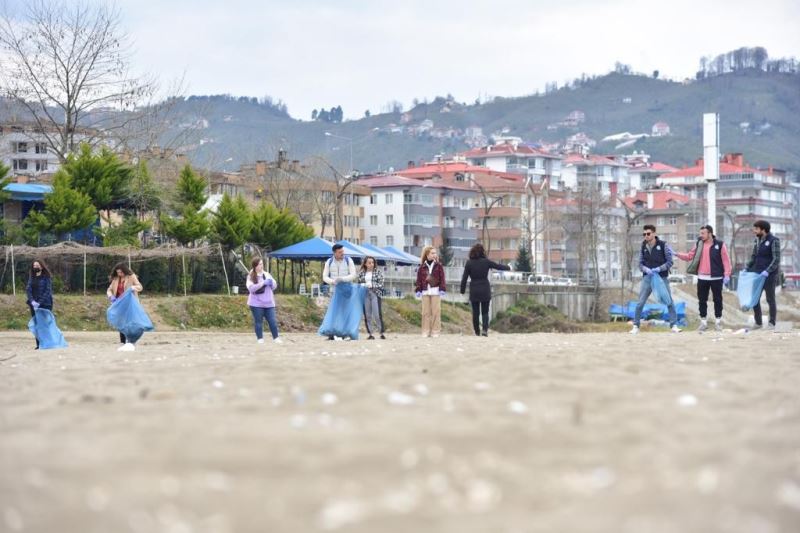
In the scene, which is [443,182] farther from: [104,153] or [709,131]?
[104,153]

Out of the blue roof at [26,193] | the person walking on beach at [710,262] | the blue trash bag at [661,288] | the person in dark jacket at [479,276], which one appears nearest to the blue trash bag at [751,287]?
the person walking on beach at [710,262]

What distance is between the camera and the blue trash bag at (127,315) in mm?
22578

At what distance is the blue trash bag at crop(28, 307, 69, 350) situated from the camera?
25.5 m

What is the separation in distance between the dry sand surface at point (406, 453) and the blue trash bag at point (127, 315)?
9885 millimetres

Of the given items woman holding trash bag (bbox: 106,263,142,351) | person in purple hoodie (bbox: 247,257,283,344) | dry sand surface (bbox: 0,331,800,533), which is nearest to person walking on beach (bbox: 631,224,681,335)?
person in purple hoodie (bbox: 247,257,283,344)

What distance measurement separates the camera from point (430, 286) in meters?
27.1

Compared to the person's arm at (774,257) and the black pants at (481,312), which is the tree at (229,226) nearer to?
the black pants at (481,312)

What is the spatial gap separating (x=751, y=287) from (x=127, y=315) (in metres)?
10.4

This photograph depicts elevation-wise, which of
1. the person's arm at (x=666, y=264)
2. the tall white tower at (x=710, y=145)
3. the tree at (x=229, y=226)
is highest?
the tall white tower at (x=710, y=145)

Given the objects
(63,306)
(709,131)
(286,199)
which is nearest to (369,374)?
(63,306)

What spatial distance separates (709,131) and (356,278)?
47591 millimetres

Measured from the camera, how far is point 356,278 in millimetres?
26609

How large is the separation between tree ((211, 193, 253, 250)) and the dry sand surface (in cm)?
4031

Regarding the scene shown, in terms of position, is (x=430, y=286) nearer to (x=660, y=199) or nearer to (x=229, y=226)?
(x=229, y=226)
